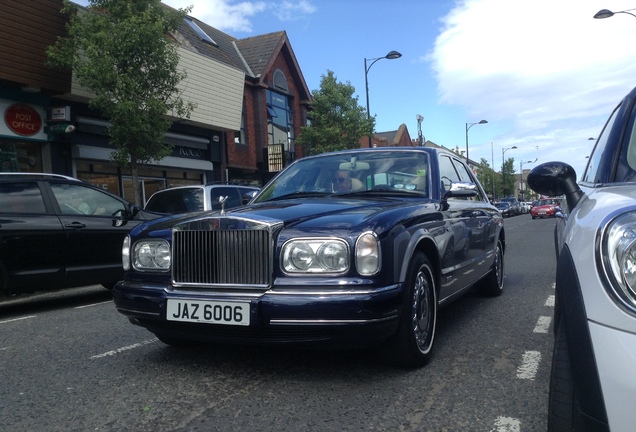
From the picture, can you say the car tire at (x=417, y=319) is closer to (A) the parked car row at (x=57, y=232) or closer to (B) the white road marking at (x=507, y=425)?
(B) the white road marking at (x=507, y=425)

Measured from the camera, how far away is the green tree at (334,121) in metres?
25.4

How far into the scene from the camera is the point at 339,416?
2.73 meters

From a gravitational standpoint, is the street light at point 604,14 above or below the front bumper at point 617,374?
above

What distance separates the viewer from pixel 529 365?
11.5 feet

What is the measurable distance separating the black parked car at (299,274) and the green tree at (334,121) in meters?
21.7

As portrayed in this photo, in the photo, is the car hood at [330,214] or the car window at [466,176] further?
the car window at [466,176]

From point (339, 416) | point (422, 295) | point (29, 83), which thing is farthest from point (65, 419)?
point (29, 83)

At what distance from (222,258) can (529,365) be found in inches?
81.9

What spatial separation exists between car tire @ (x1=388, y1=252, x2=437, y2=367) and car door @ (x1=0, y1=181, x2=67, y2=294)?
4.58 m

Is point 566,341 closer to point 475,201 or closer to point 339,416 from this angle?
point 339,416

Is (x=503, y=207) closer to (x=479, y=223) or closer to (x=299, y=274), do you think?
(x=479, y=223)

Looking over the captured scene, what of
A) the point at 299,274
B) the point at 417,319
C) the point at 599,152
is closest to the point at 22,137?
the point at 299,274

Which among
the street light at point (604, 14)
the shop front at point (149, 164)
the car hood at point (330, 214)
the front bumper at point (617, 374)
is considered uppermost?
the street light at point (604, 14)

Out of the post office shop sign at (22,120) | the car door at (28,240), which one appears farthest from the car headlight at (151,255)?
the post office shop sign at (22,120)
